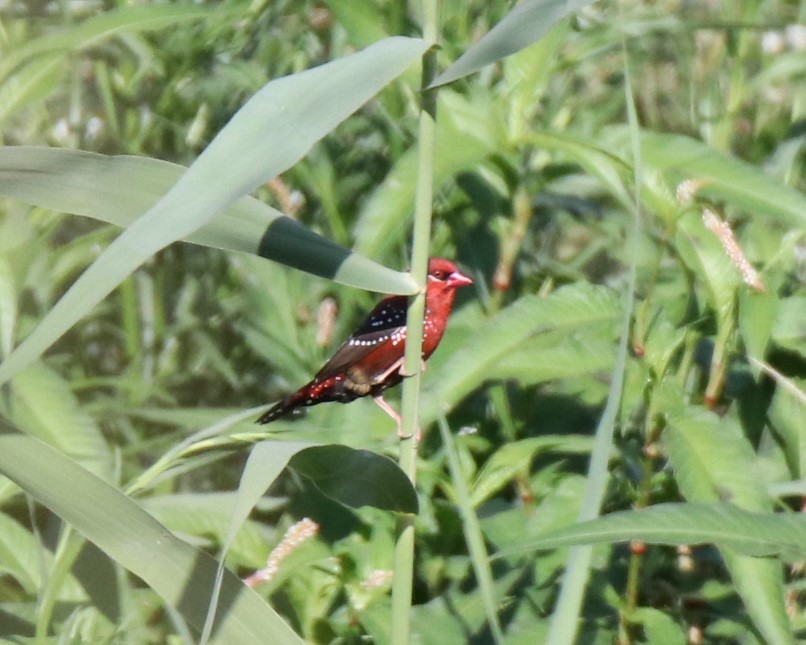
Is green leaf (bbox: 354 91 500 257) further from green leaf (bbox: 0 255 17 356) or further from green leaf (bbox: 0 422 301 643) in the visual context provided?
green leaf (bbox: 0 422 301 643)

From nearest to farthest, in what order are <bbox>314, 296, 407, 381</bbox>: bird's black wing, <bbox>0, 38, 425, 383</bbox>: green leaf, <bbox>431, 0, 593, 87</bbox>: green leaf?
1. <bbox>0, 38, 425, 383</bbox>: green leaf
2. <bbox>431, 0, 593, 87</bbox>: green leaf
3. <bbox>314, 296, 407, 381</bbox>: bird's black wing

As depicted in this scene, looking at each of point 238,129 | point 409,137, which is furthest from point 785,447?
point 238,129

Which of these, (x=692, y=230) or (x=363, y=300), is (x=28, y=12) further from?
(x=692, y=230)

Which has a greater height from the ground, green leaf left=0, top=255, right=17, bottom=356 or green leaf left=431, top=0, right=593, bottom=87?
green leaf left=431, top=0, right=593, bottom=87

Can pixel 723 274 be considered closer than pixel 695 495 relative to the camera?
No

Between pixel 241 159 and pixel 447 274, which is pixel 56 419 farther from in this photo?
pixel 241 159

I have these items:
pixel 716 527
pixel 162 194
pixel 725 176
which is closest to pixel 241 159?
pixel 162 194

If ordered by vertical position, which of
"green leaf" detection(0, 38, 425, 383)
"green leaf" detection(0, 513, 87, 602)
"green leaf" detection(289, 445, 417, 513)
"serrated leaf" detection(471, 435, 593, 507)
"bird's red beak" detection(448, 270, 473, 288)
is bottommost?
"green leaf" detection(0, 513, 87, 602)

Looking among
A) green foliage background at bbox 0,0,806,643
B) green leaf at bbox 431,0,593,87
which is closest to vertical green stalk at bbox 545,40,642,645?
green foliage background at bbox 0,0,806,643
